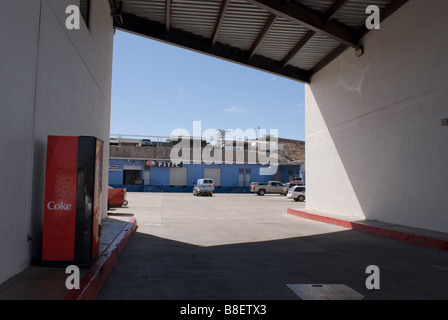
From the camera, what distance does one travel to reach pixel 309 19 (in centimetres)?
1225

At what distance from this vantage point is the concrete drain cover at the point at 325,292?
4.75 metres

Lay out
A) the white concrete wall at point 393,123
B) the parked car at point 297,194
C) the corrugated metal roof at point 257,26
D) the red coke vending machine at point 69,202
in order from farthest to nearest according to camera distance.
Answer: the parked car at point 297,194, the corrugated metal roof at point 257,26, the white concrete wall at point 393,123, the red coke vending machine at point 69,202

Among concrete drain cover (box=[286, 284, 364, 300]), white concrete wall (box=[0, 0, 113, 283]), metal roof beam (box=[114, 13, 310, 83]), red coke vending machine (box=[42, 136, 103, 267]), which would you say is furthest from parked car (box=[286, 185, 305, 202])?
red coke vending machine (box=[42, 136, 103, 267])

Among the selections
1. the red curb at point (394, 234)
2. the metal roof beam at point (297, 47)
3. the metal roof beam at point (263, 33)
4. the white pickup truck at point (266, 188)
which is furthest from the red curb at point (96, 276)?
the white pickup truck at point (266, 188)

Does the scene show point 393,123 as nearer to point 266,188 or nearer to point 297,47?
point 297,47

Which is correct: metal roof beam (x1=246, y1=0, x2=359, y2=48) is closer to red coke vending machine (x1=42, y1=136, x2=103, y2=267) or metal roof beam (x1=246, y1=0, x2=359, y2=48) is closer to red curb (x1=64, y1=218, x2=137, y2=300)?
red coke vending machine (x1=42, y1=136, x2=103, y2=267)

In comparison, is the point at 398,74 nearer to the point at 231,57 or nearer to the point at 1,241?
the point at 231,57

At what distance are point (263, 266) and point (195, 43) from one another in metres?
11.0

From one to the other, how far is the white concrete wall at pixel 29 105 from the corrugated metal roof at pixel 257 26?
6.19 m

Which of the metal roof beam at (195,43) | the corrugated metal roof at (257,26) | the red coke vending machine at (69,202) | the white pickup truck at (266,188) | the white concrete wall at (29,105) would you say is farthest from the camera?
the white pickup truck at (266,188)

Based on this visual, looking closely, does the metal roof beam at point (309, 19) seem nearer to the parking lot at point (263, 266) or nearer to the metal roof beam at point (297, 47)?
the metal roof beam at point (297, 47)

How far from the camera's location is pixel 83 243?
206 inches

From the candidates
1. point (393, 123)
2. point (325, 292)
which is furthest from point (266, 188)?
point (325, 292)
